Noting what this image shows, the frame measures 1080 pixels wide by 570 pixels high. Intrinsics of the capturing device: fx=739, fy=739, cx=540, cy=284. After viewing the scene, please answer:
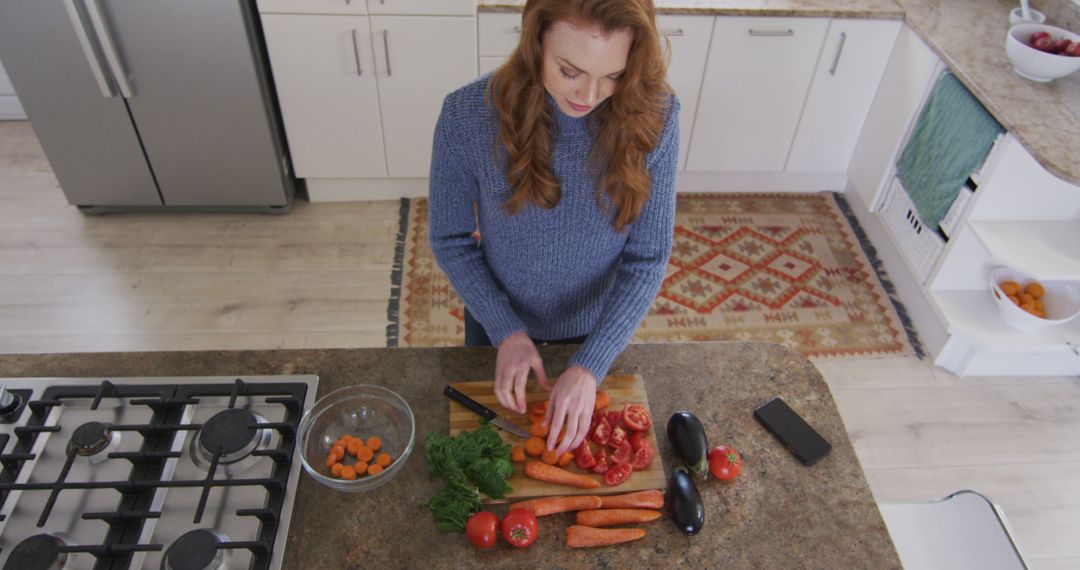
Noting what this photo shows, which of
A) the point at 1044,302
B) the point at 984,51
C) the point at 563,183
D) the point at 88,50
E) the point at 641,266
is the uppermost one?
the point at 563,183

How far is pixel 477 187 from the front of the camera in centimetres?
127

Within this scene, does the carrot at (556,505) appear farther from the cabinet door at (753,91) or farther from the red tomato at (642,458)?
the cabinet door at (753,91)

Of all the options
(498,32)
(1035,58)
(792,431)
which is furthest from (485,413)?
(1035,58)

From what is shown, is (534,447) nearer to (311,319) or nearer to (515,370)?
(515,370)

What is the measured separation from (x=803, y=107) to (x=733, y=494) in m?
2.28

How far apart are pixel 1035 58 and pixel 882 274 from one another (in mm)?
941

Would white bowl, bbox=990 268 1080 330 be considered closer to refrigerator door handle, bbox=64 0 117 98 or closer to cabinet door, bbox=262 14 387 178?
cabinet door, bbox=262 14 387 178

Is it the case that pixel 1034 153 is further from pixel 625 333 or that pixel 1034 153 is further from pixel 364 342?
pixel 364 342

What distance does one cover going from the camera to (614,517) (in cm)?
106

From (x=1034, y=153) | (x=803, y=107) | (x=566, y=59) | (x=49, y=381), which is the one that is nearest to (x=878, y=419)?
(x=1034, y=153)

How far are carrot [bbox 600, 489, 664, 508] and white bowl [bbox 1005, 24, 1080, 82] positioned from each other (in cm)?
206

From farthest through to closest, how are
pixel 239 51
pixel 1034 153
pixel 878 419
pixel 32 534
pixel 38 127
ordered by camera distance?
pixel 38 127
pixel 239 51
pixel 878 419
pixel 1034 153
pixel 32 534

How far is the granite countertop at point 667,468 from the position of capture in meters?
1.04

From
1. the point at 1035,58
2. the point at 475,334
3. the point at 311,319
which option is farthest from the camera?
the point at 311,319
